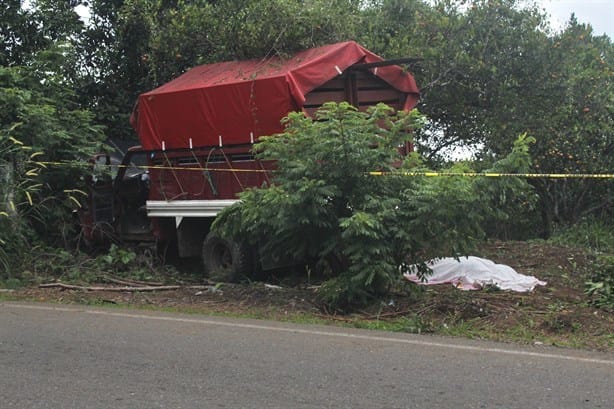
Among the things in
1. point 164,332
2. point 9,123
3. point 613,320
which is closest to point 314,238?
point 164,332

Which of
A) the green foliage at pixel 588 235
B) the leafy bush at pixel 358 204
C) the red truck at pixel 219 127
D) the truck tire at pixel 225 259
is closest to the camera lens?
the leafy bush at pixel 358 204

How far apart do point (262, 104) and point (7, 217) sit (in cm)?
413

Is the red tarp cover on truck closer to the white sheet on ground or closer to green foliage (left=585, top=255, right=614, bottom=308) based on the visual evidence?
the white sheet on ground

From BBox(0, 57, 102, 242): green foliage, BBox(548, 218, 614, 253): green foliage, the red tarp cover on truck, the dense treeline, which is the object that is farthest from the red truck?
BBox(548, 218, 614, 253): green foliage

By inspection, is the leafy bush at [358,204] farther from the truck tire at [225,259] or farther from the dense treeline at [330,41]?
the dense treeline at [330,41]

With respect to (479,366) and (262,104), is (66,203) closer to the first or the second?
(262,104)

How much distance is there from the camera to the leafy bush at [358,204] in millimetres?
7016

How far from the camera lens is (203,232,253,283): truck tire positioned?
9469 millimetres

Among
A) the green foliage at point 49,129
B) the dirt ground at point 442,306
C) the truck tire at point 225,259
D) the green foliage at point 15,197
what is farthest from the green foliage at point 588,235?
the green foliage at point 15,197

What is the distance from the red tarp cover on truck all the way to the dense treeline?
0.91 meters

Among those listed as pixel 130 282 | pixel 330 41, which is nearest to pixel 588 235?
pixel 330 41

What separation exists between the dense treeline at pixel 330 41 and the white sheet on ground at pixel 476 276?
1.49 meters

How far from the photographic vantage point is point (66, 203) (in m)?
10.8

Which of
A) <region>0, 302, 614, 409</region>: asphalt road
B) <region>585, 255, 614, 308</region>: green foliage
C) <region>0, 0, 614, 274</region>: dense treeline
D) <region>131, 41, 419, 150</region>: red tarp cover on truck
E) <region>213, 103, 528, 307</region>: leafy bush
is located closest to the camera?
<region>0, 302, 614, 409</region>: asphalt road
